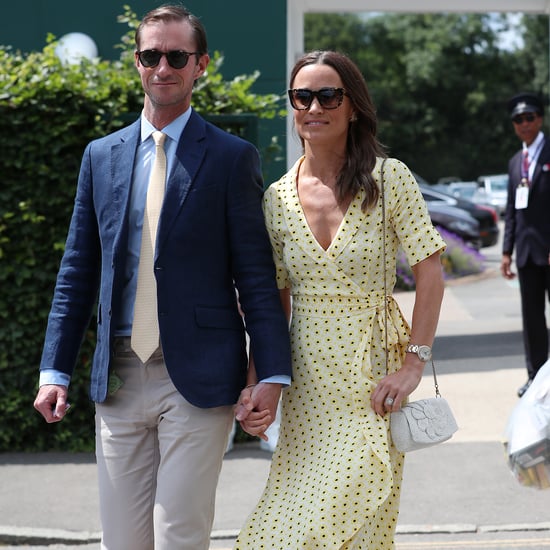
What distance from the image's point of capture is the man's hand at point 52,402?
363 cm

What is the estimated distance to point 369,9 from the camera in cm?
1176

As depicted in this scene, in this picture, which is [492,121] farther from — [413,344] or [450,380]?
[413,344]

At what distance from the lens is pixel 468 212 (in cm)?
Result: 2462

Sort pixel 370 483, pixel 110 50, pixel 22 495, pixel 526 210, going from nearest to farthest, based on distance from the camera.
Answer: pixel 370 483
pixel 22 495
pixel 526 210
pixel 110 50

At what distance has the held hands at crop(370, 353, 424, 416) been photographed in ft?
11.6

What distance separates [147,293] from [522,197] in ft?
18.2

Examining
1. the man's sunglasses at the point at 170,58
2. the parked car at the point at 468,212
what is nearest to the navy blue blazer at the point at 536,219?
the man's sunglasses at the point at 170,58

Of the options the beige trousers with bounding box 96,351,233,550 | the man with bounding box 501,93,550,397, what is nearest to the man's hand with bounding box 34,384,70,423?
the beige trousers with bounding box 96,351,233,550

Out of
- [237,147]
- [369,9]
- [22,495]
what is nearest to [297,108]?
[237,147]

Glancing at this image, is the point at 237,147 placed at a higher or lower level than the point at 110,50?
lower

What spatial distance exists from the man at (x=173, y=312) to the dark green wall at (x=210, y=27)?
232 inches

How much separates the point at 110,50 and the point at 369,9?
336 centimetres

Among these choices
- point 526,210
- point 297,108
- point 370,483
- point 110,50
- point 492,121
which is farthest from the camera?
point 492,121

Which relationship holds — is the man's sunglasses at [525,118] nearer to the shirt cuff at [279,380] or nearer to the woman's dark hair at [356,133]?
the woman's dark hair at [356,133]
